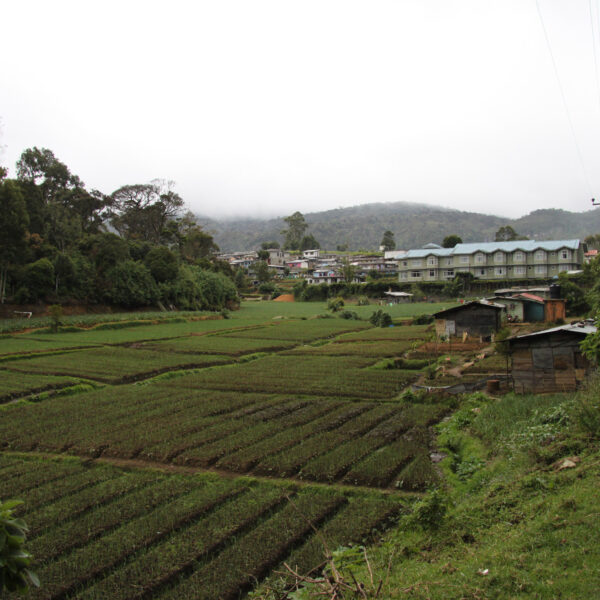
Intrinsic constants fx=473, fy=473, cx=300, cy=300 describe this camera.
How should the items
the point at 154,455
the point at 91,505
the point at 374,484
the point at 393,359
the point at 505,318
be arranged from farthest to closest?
the point at 505,318 → the point at 393,359 → the point at 154,455 → the point at 374,484 → the point at 91,505

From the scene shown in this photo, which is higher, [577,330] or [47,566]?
[577,330]

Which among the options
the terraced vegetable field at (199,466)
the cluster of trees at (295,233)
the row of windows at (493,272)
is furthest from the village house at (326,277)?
the terraced vegetable field at (199,466)

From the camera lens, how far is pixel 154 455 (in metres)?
14.0

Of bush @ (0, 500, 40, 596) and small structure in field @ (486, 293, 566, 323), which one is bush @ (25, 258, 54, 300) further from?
bush @ (0, 500, 40, 596)

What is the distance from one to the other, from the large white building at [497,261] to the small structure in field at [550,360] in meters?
72.2

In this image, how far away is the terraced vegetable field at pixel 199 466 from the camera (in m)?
8.34

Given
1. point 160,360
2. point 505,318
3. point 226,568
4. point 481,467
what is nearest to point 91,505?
point 226,568

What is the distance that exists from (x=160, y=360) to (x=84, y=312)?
108 feet

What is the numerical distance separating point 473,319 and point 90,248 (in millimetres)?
50449

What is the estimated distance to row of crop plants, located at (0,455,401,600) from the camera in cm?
782

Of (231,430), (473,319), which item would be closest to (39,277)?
(473,319)

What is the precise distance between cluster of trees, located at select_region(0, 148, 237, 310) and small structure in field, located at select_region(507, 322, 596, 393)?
156 feet

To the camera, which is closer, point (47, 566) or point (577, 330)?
point (47, 566)

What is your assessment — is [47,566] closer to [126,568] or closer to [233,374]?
[126,568]
